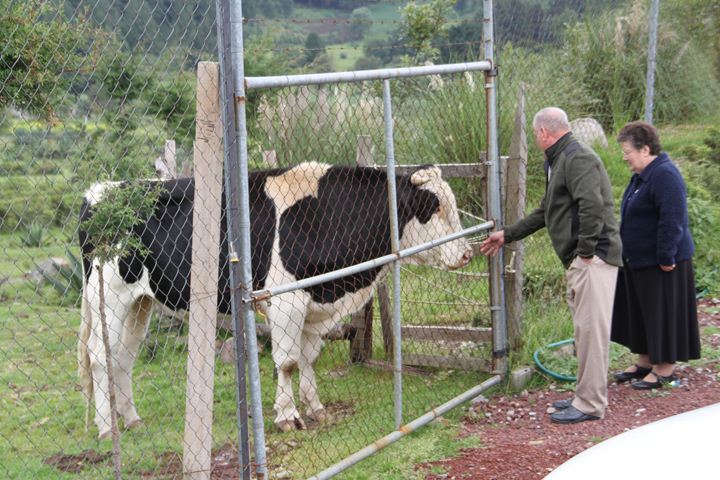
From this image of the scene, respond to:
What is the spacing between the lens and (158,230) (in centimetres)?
596

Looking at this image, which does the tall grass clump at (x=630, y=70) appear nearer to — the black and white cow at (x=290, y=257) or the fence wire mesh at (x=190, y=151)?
the fence wire mesh at (x=190, y=151)

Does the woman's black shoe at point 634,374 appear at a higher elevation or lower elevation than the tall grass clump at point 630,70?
lower

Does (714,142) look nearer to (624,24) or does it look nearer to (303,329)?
(624,24)

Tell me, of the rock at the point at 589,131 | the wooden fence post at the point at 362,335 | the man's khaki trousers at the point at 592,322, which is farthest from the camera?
the rock at the point at 589,131

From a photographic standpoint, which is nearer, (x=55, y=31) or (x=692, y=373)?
(x=55, y=31)

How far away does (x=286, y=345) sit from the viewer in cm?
602

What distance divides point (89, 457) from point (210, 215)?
2.43 m

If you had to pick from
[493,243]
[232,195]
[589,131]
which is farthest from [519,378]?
[589,131]

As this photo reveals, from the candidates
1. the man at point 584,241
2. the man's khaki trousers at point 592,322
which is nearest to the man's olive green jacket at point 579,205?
the man at point 584,241

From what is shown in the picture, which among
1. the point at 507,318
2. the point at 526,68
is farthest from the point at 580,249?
the point at 526,68

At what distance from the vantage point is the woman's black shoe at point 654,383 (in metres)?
6.45

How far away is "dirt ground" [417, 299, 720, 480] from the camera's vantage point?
5.23m

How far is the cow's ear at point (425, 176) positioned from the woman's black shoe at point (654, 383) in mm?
2165

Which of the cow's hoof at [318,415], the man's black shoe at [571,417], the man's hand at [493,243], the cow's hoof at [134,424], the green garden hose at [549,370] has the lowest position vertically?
the cow's hoof at [134,424]
